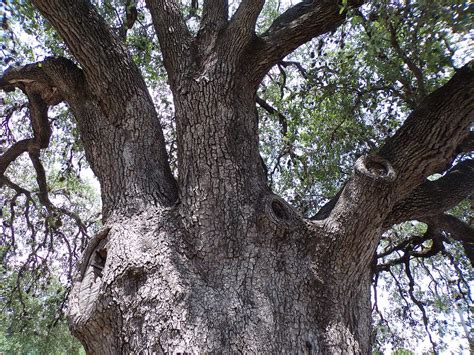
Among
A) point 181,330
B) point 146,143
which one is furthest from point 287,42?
point 181,330

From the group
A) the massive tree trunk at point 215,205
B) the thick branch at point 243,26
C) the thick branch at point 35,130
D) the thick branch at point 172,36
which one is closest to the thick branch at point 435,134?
the massive tree trunk at point 215,205

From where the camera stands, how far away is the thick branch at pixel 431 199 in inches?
149

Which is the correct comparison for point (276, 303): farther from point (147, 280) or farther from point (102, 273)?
point (102, 273)

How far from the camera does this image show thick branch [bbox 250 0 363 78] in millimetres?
3883

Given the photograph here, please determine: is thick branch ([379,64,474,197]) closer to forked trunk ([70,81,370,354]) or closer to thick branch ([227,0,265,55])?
forked trunk ([70,81,370,354])

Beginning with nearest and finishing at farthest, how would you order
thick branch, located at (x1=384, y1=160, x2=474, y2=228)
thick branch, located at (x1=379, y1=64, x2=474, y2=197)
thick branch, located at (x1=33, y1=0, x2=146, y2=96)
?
1. thick branch, located at (x1=379, y1=64, x2=474, y2=197)
2. thick branch, located at (x1=33, y1=0, x2=146, y2=96)
3. thick branch, located at (x1=384, y1=160, x2=474, y2=228)

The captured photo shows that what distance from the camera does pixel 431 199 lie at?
382 centimetres

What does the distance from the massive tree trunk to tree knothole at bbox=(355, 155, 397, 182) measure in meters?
0.01

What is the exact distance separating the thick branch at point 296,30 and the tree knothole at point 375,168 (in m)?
1.35

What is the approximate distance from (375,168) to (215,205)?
1313 millimetres

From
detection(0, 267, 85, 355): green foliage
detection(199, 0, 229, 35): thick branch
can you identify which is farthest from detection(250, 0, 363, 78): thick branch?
detection(0, 267, 85, 355): green foliage

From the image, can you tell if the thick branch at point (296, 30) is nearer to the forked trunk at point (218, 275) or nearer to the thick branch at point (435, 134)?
the forked trunk at point (218, 275)

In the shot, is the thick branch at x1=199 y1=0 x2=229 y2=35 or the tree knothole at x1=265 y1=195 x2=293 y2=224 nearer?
the tree knothole at x1=265 y1=195 x2=293 y2=224

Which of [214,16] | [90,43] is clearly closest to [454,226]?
[214,16]
